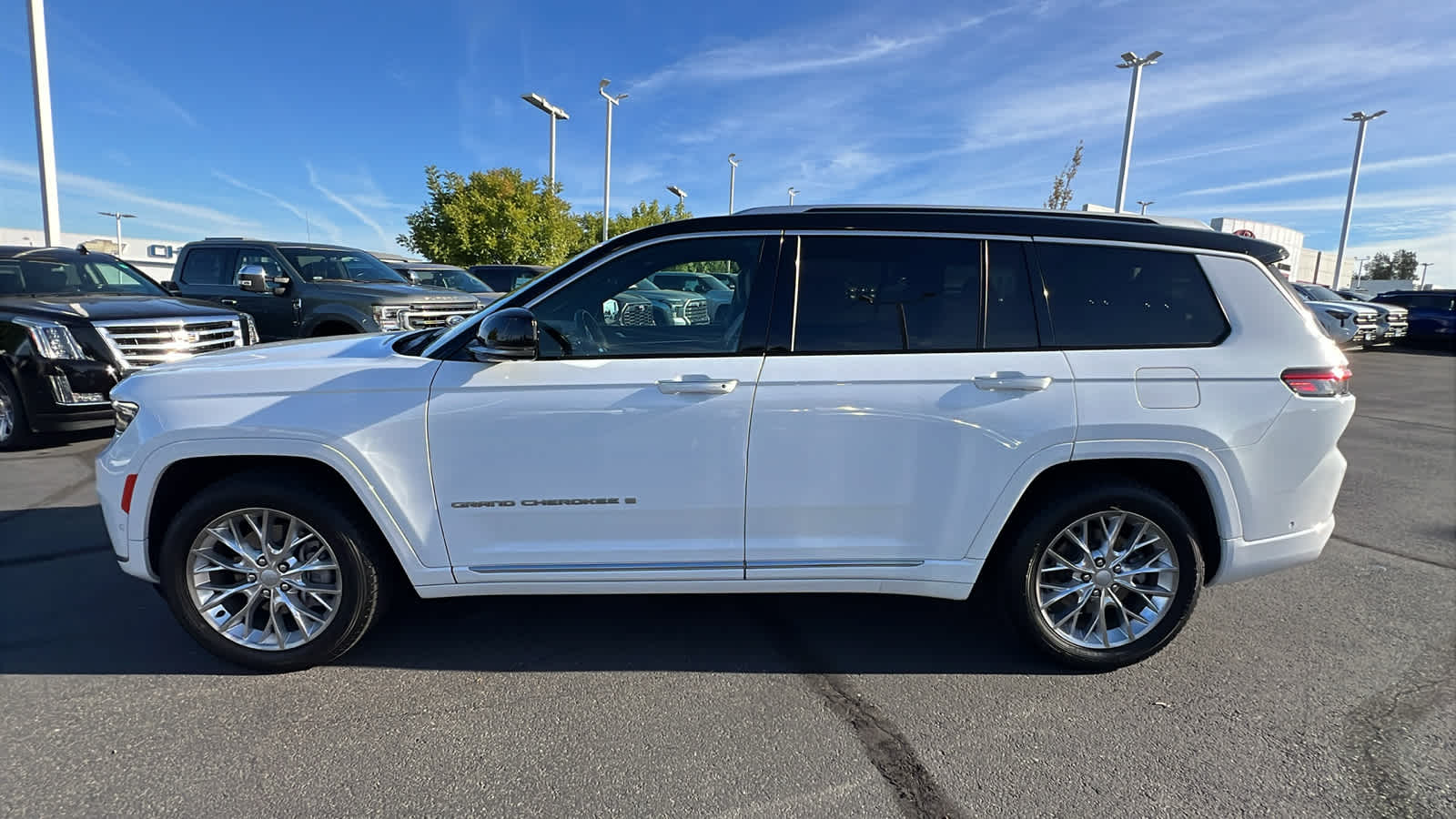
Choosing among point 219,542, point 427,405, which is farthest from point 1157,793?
point 219,542

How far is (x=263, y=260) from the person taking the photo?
939 centimetres

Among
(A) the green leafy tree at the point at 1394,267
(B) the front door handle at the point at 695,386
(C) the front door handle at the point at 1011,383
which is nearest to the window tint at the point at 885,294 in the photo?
(C) the front door handle at the point at 1011,383

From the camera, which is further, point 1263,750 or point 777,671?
point 777,671

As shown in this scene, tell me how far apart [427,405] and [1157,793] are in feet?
9.29

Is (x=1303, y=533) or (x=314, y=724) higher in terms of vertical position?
(x=1303, y=533)

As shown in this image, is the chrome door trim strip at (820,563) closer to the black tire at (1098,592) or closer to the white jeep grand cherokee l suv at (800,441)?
the white jeep grand cherokee l suv at (800,441)

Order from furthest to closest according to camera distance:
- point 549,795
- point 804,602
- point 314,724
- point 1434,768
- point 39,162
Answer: point 39,162, point 804,602, point 314,724, point 1434,768, point 549,795

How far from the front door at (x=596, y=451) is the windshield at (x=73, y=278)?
7.18 m

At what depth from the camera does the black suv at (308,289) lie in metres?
8.52

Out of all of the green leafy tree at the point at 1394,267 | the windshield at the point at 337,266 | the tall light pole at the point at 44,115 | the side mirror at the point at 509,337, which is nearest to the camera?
the side mirror at the point at 509,337

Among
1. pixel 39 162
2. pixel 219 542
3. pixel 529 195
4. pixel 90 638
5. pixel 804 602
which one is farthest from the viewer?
pixel 529 195

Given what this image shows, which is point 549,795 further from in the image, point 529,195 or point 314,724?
point 529,195

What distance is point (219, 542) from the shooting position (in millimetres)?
3010

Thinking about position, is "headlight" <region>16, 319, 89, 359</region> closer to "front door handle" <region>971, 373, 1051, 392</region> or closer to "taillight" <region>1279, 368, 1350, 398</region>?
"front door handle" <region>971, 373, 1051, 392</region>
